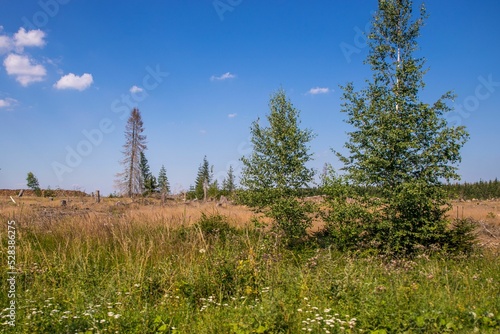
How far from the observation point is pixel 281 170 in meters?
12.0

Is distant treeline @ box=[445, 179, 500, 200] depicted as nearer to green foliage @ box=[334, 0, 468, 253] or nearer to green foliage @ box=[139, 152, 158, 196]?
green foliage @ box=[139, 152, 158, 196]

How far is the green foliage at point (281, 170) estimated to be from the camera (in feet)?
37.6

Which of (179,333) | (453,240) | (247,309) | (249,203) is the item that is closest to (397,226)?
(453,240)

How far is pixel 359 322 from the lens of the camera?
171 inches

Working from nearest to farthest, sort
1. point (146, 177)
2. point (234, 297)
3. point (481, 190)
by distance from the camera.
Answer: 1. point (234, 297)
2. point (146, 177)
3. point (481, 190)

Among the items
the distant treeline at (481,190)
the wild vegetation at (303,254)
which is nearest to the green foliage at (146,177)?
the wild vegetation at (303,254)

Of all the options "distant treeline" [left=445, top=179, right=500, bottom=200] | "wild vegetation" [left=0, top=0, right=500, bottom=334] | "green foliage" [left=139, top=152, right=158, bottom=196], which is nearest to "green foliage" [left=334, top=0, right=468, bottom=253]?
"wild vegetation" [left=0, top=0, right=500, bottom=334]

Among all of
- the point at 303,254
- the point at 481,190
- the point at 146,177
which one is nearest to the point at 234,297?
the point at 303,254

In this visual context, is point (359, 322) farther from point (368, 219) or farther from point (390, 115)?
point (390, 115)

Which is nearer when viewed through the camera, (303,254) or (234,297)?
(234,297)

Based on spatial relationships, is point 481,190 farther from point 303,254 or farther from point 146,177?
point 303,254

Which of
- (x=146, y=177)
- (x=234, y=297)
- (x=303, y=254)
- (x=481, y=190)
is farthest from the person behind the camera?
(x=481, y=190)

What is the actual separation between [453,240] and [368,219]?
233 centimetres

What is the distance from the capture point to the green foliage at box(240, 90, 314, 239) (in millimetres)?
11453
